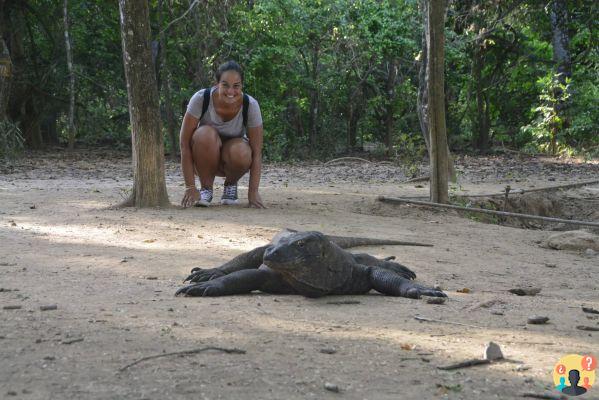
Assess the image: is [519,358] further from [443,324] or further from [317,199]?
[317,199]

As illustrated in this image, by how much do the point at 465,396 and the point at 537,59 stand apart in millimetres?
17010

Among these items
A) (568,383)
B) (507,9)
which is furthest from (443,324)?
(507,9)

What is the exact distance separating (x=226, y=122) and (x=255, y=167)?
1.89ft

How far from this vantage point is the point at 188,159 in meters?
8.34

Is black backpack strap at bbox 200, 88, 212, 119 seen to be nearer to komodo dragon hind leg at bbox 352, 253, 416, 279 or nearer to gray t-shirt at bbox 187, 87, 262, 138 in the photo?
gray t-shirt at bbox 187, 87, 262, 138

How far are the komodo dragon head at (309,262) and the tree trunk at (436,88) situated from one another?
4.75 m

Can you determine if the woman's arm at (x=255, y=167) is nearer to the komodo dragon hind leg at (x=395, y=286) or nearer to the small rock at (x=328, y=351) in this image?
the komodo dragon hind leg at (x=395, y=286)

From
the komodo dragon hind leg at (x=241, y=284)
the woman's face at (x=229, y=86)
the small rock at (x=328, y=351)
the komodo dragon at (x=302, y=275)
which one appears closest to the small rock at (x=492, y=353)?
the small rock at (x=328, y=351)

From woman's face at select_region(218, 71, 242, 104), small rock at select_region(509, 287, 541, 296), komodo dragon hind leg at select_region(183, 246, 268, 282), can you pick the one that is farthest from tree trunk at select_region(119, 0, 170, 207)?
small rock at select_region(509, 287, 541, 296)

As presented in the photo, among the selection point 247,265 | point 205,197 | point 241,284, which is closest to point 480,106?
point 205,197

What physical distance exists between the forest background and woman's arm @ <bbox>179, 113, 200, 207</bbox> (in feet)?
23.3

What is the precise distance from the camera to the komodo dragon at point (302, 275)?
13.9 ft

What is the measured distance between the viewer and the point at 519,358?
317cm

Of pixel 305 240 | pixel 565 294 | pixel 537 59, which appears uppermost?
pixel 537 59
